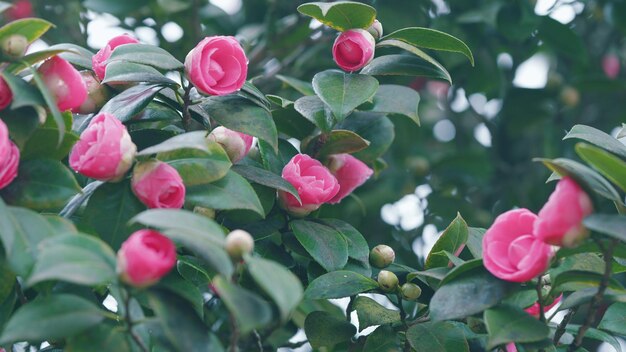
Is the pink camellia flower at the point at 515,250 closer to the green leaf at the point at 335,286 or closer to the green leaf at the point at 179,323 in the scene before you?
the green leaf at the point at 335,286

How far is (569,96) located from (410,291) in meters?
1.58

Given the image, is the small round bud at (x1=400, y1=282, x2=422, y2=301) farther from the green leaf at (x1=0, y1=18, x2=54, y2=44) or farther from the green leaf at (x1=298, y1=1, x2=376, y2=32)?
the green leaf at (x1=0, y1=18, x2=54, y2=44)

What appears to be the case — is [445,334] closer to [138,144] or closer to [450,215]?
[138,144]

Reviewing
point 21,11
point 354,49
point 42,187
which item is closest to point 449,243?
point 354,49

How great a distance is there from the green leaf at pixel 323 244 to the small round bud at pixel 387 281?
53 mm

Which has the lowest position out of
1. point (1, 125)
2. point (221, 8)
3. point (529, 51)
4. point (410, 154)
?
point (410, 154)

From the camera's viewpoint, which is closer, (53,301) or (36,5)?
(53,301)

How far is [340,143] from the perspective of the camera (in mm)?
1353

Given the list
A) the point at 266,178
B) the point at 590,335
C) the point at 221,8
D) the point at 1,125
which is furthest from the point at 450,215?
the point at 1,125

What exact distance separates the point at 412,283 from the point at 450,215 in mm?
1023

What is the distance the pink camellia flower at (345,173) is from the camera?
4.57 feet

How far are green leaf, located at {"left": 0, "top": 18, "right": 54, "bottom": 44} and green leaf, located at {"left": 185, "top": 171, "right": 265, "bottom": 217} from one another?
0.85ft

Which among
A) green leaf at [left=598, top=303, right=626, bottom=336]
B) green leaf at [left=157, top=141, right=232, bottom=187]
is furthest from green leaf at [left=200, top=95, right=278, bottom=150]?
green leaf at [left=598, top=303, right=626, bottom=336]

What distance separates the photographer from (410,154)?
2559mm
